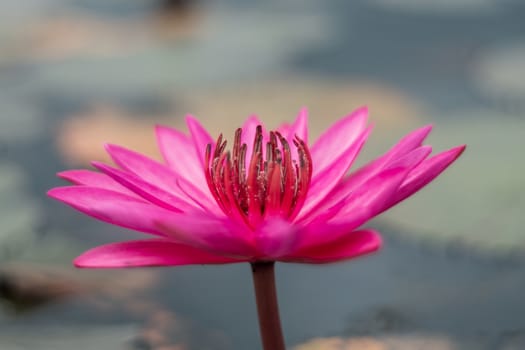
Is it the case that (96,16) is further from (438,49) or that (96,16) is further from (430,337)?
(430,337)

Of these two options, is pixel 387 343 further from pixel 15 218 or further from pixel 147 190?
pixel 15 218

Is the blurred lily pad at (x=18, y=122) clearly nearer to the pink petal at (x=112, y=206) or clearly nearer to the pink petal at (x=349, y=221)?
the pink petal at (x=112, y=206)

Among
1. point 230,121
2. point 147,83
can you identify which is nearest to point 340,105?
point 230,121

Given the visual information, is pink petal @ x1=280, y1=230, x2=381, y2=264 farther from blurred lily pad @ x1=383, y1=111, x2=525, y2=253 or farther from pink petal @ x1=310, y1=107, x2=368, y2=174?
blurred lily pad @ x1=383, y1=111, x2=525, y2=253

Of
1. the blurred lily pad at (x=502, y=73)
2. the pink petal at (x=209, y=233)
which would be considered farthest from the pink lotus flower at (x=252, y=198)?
the blurred lily pad at (x=502, y=73)

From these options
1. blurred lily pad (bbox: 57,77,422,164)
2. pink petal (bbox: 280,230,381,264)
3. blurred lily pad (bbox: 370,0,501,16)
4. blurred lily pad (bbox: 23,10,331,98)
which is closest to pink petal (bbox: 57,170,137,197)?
pink petal (bbox: 280,230,381,264)

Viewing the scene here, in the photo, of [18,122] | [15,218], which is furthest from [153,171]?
[18,122]

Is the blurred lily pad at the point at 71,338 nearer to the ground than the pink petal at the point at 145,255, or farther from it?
nearer to the ground
